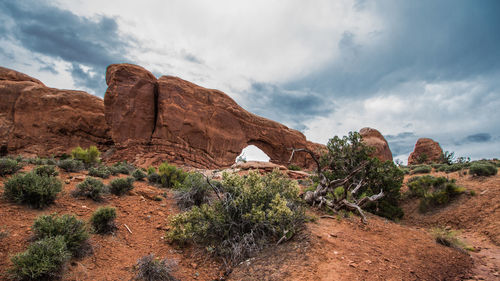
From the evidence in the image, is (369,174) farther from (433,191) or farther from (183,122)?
(183,122)

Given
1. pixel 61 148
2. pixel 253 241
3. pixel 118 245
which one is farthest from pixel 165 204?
pixel 61 148

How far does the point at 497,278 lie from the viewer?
12.3ft

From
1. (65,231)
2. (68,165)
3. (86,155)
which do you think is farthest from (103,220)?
(86,155)

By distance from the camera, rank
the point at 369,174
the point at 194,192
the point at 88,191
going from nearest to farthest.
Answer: the point at 88,191 → the point at 194,192 → the point at 369,174

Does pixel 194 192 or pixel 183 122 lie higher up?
pixel 183 122

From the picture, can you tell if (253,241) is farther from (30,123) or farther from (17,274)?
(30,123)

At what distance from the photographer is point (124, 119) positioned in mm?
21109

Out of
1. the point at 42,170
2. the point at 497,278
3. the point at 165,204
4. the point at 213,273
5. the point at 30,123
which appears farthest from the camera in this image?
the point at 30,123

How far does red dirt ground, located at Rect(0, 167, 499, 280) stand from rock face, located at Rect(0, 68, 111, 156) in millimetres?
22788

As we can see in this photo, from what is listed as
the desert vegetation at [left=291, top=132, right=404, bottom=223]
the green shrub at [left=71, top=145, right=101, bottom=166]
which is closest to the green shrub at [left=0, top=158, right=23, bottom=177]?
the green shrub at [left=71, top=145, right=101, bottom=166]

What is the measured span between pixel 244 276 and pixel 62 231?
262cm

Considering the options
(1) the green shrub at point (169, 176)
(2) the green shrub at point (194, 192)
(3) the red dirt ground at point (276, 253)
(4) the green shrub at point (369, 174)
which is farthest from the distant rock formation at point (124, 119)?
(3) the red dirt ground at point (276, 253)

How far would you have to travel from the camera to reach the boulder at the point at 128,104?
68.9 feet

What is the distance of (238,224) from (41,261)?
2524 millimetres
